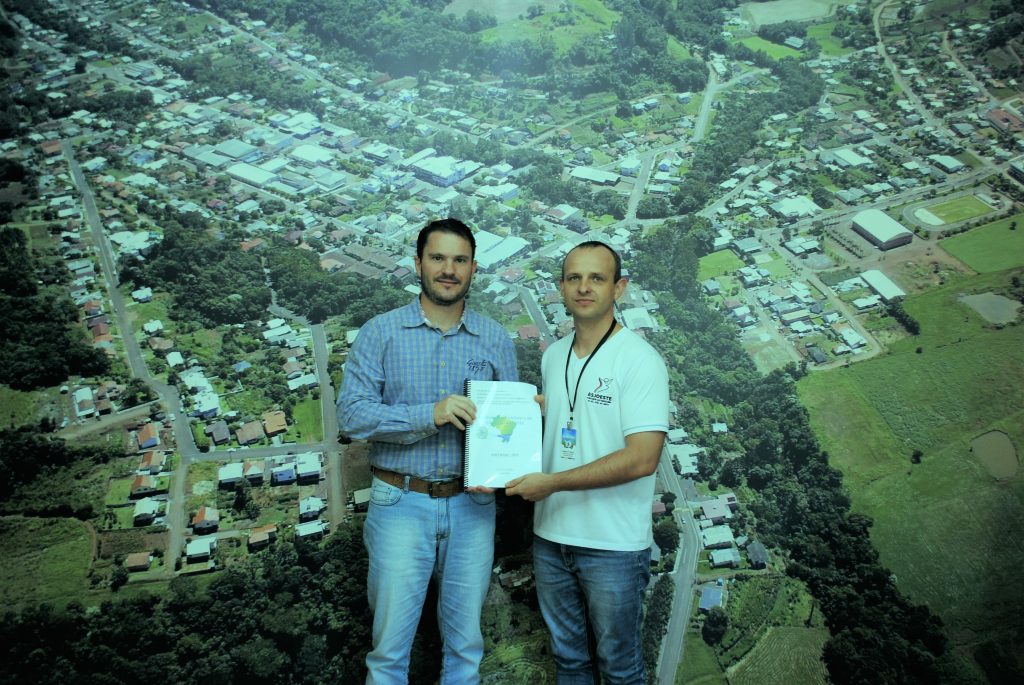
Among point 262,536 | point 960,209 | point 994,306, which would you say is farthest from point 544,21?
point 262,536

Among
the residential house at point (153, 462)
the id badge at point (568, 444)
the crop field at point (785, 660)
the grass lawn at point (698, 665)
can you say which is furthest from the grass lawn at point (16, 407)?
the crop field at point (785, 660)

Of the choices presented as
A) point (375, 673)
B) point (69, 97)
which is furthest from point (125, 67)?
point (375, 673)

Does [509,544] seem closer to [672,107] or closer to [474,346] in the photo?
[474,346]

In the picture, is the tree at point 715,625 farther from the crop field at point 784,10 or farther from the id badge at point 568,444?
the crop field at point 784,10

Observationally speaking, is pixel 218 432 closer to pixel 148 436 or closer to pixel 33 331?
pixel 148 436

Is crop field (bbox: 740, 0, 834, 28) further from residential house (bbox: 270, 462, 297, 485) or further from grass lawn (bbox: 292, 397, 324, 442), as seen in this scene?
residential house (bbox: 270, 462, 297, 485)
